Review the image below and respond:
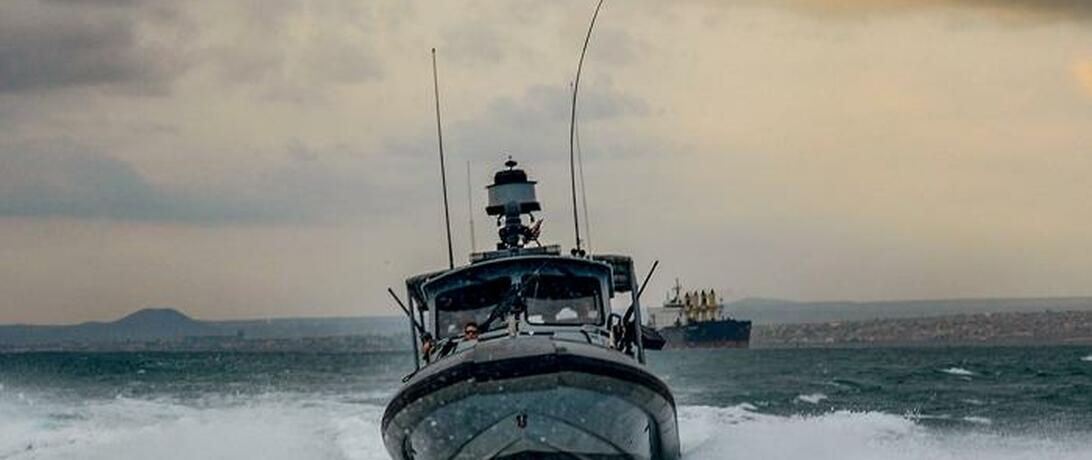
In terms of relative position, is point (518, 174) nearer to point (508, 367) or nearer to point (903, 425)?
point (508, 367)

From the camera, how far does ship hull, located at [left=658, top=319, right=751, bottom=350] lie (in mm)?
144875

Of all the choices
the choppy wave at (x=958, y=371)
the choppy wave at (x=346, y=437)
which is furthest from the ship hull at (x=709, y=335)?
the choppy wave at (x=346, y=437)

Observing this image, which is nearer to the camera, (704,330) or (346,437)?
(346,437)

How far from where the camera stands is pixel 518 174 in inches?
772

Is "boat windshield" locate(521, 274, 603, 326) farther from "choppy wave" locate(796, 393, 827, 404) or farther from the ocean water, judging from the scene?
"choppy wave" locate(796, 393, 827, 404)

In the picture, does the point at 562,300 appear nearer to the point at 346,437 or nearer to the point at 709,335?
the point at 346,437

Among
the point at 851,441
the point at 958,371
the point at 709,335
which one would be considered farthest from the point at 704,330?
the point at 851,441

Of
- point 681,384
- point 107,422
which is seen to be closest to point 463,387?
point 107,422

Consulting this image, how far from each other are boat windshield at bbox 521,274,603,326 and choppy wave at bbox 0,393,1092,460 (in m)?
8.36

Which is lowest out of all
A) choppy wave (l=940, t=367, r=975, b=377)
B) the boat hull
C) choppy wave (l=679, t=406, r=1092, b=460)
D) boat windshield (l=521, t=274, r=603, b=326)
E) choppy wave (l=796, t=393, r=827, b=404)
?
choppy wave (l=940, t=367, r=975, b=377)

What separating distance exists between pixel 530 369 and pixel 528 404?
489mm

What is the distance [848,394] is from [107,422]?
29.2 metres

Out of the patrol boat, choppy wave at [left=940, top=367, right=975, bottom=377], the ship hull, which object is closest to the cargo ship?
the ship hull

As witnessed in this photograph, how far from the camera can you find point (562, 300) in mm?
16906
